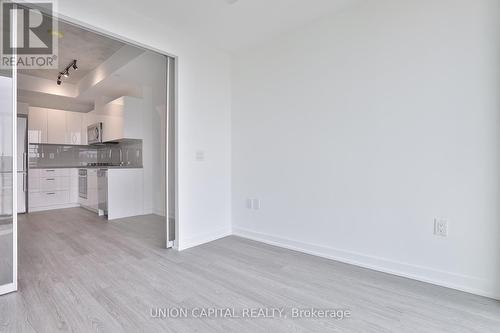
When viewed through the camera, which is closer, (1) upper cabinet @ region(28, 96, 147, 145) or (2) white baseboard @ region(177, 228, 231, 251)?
(2) white baseboard @ region(177, 228, 231, 251)

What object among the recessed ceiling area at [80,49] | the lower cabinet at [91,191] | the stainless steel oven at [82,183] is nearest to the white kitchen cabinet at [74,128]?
the stainless steel oven at [82,183]

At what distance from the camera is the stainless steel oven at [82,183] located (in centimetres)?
564

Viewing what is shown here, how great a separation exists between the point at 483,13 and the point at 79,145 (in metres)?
7.75

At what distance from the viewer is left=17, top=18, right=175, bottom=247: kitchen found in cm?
438

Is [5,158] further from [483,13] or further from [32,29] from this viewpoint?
[483,13]

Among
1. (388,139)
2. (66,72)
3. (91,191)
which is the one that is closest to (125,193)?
(91,191)

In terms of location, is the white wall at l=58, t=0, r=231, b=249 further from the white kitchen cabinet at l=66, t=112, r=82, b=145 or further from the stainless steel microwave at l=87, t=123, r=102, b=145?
the white kitchen cabinet at l=66, t=112, r=82, b=145

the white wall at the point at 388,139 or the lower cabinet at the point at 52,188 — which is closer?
the white wall at the point at 388,139

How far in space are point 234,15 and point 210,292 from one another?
9.12 ft

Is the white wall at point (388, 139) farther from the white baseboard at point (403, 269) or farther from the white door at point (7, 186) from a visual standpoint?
the white door at point (7, 186)

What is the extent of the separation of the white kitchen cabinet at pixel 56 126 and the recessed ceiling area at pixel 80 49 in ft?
3.18

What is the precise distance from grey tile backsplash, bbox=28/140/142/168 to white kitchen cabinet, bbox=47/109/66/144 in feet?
1.47

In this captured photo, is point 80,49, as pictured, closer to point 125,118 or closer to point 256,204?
point 125,118

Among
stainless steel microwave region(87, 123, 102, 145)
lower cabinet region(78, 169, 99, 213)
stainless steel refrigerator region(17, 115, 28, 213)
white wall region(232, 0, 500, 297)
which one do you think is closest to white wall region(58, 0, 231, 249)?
white wall region(232, 0, 500, 297)
